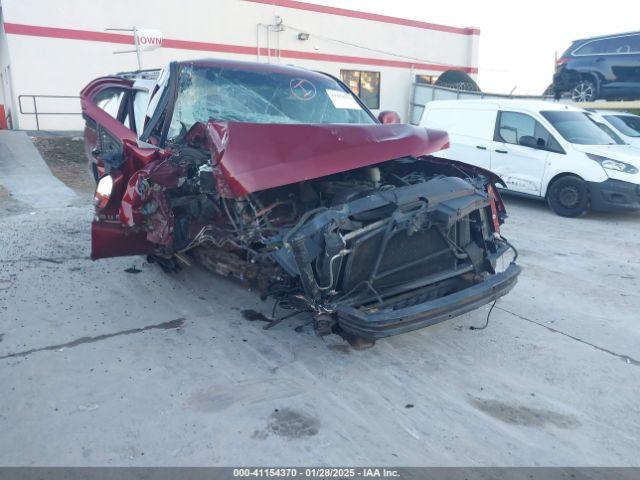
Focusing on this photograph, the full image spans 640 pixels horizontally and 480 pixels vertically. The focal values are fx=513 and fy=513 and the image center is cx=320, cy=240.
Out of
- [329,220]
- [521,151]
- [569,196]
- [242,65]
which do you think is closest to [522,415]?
[329,220]

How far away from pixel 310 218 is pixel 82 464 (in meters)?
1.90

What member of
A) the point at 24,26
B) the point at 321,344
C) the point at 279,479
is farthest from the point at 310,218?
the point at 24,26

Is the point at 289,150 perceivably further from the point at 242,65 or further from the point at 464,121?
the point at 464,121

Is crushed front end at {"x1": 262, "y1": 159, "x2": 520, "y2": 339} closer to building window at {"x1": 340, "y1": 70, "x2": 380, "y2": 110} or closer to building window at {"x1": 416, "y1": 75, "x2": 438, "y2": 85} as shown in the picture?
building window at {"x1": 340, "y1": 70, "x2": 380, "y2": 110}

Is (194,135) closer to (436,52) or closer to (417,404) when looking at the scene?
(417,404)

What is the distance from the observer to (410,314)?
304cm

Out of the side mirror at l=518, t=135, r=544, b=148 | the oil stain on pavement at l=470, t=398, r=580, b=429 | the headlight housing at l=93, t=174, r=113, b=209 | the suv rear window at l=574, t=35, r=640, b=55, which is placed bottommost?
the oil stain on pavement at l=470, t=398, r=580, b=429

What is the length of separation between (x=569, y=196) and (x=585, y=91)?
6974 mm

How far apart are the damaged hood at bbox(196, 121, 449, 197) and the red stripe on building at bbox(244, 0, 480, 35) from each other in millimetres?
17708

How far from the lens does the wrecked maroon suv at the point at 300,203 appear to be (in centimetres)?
321

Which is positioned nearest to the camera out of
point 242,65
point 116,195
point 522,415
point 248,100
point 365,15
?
point 522,415

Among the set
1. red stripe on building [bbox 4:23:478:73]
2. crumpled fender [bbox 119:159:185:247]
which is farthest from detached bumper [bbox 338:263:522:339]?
red stripe on building [bbox 4:23:478:73]

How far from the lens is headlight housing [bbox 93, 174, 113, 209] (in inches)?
163

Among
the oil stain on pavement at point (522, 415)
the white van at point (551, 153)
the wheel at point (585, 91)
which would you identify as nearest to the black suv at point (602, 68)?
the wheel at point (585, 91)
